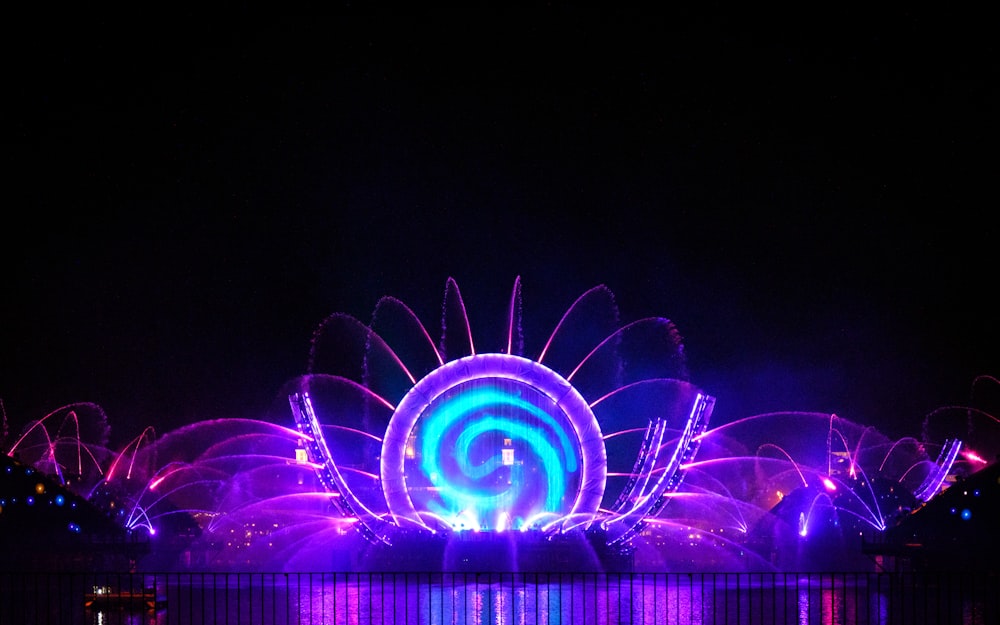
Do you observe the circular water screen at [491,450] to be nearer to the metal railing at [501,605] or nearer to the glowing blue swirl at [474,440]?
the glowing blue swirl at [474,440]

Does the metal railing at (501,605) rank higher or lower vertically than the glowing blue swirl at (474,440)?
lower

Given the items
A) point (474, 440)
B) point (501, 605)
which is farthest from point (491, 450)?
point (501, 605)

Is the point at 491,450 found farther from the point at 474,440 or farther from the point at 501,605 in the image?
the point at 501,605

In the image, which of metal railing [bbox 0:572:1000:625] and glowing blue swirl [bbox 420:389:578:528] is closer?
metal railing [bbox 0:572:1000:625]

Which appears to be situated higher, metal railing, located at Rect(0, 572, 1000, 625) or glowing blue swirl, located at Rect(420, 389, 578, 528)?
glowing blue swirl, located at Rect(420, 389, 578, 528)

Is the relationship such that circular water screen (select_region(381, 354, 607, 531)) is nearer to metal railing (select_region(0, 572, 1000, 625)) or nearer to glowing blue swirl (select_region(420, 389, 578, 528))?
glowing blue swirl (select_region(420, 389, 578, 528))

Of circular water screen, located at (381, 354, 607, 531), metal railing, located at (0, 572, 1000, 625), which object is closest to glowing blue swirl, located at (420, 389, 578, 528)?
circular water screen, located at (381, 354, 607, 531)

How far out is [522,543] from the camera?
3206 cm

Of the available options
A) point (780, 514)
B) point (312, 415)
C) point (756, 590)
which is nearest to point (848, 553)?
point (780, 514)

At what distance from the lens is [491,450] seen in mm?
36250

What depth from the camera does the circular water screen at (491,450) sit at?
3547 centimetres

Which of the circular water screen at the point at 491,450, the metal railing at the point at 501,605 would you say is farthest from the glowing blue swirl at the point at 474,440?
the metal railing at the point at 501,605

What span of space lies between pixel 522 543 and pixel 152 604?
1233cm

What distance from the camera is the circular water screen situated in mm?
35469
